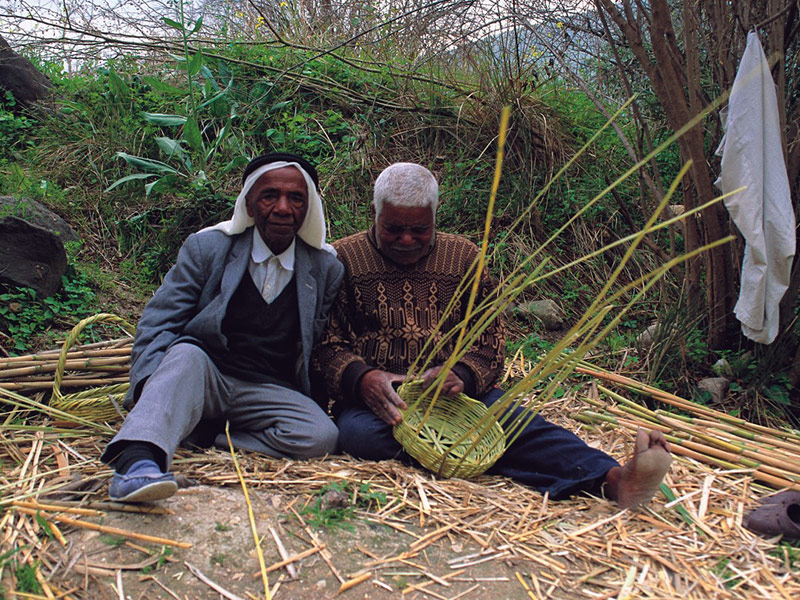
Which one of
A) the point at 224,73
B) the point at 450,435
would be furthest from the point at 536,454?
the point at 224,73

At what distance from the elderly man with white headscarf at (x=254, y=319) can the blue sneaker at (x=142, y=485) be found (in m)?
0.39

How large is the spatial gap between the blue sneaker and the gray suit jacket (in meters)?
0.48

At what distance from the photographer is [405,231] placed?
261 cm

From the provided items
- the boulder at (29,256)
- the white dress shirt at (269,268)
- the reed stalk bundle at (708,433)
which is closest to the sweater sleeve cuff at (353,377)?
the white dress shirt at (269,268)

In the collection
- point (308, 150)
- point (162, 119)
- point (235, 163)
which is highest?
point (162, 119)

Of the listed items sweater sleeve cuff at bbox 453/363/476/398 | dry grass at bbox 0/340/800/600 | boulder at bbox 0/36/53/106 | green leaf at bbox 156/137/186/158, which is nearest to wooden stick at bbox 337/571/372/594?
dry grass at bbox 0/340/800/600

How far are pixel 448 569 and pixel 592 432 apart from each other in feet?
4.52

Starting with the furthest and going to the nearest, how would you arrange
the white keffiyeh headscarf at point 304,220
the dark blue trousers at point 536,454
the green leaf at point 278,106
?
the green leaf at point 278,106 < the white keffiyeh headscarf at point 304,220 < the dark blue trousers at point 536,454

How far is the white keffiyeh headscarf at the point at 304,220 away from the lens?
8.61 feet

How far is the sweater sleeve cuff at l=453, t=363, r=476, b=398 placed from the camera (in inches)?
106

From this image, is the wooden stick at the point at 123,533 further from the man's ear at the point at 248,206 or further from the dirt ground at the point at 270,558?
the man's ear at the point at 248,206

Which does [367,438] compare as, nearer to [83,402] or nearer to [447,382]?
[447,382]

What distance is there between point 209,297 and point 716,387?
257 cm

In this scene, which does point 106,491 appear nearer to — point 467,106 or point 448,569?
point 448,569
